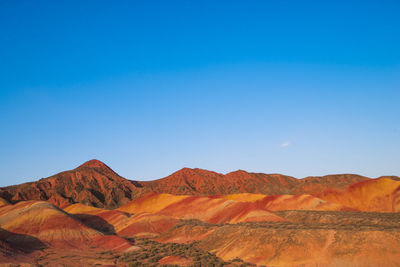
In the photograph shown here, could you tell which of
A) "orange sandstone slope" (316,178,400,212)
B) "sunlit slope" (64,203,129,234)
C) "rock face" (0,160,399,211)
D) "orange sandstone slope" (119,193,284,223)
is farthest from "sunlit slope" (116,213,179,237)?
"orange sandstone slope" (316,178,400,212)

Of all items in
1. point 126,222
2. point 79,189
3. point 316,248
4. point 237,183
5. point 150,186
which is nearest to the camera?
point 316,248

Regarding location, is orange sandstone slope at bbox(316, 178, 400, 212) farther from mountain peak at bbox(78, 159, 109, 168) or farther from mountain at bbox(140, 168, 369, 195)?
mountain peak at bbox(78, 159, 109, 168)

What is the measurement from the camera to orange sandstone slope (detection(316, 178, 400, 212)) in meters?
80.5

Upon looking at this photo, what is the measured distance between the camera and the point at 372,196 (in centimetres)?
8675

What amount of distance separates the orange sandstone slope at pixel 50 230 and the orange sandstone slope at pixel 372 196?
6626 cm

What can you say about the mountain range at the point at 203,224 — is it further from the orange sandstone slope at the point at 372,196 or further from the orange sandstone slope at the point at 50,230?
the orange sandstone slope at the point at 372,196

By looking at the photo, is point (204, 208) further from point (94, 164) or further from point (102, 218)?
point (94, 164)

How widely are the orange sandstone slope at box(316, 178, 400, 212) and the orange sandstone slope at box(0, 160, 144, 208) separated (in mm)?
82693

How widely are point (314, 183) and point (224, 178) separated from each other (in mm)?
38822

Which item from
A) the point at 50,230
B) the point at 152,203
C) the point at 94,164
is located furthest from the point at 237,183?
the point at 50,230

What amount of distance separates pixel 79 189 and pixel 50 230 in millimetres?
71080

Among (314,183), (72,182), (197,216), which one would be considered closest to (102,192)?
(72,182)

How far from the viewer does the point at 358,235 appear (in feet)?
101

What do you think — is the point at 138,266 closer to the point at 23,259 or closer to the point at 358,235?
the point at 23,259
